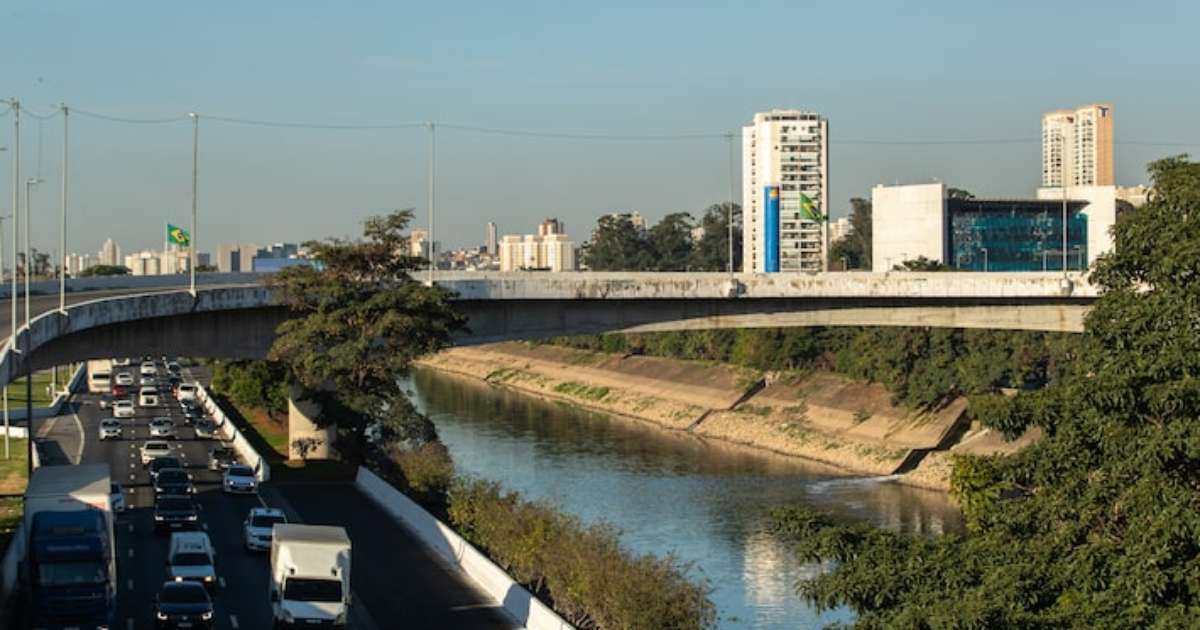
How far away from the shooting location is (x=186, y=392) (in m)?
100

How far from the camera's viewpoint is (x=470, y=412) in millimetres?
111812

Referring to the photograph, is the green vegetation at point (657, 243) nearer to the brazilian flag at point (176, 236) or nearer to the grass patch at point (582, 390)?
the grass patch at point (582, 390)

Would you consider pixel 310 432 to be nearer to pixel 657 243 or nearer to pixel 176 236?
pixel 176 236

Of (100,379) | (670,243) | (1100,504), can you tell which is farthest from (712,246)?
(1100,504)

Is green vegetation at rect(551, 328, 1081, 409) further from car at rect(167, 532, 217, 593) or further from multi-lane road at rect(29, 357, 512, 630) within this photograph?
car at rect(167, 532, 217, 593)

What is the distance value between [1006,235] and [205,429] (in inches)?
3225

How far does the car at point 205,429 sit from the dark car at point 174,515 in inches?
1236

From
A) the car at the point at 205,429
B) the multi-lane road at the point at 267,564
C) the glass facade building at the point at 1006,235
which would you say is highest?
the glass facade building at the point at 1006,235

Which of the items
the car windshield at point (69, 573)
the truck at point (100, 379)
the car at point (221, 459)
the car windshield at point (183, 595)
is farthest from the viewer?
the truck at point (100, 379)

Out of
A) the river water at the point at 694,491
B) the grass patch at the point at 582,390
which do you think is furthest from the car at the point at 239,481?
the grass patch at the point at 582,390

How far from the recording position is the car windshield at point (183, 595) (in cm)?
3234

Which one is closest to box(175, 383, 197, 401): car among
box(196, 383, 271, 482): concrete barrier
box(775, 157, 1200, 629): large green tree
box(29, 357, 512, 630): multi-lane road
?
box(196, 383, 271, 482): concrete barrier

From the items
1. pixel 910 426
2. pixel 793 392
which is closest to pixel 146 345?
pixel 910 426

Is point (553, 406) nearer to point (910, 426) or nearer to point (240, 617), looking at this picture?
point (910, 426)
